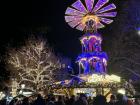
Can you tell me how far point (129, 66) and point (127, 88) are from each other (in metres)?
8.46

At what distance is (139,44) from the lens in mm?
33062

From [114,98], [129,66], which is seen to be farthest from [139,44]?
[114,98]

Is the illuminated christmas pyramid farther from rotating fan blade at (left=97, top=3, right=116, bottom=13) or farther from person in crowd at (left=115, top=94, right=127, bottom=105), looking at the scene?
person in crowd at (left=115, top=94, right=127, bottom=105)

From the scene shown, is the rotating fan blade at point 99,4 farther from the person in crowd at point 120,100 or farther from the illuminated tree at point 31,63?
the person in crowd at point 120,100

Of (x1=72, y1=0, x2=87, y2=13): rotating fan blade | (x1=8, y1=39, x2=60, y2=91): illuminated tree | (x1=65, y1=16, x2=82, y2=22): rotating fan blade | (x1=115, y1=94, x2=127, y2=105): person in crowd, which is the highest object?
(x1=72, y1=0, x2=87, y2=13): rotating fan blade

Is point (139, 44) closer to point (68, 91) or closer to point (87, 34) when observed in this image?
point (68, 91)

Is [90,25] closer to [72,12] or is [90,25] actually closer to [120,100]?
[72,12]

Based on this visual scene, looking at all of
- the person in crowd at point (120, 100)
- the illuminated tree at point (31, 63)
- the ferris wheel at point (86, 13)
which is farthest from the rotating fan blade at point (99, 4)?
the person in crowd at point (120, 100)

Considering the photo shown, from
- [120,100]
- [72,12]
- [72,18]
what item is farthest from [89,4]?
[120,100]

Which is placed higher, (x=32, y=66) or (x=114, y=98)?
(x=32, y=66)

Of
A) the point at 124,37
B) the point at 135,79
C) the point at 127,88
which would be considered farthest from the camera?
the point at 135,79

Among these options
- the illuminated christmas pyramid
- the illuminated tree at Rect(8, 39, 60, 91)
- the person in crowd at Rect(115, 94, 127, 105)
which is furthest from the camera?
the illuminated christmas pyramid

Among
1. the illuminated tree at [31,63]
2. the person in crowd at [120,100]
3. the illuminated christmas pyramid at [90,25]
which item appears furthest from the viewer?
the illuminated christmas pyramid at [90,25]

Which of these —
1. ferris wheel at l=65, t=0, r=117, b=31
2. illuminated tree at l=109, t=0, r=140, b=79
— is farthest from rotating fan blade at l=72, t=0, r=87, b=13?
illuminated tree at l=109, t=0, r=140, b=79
